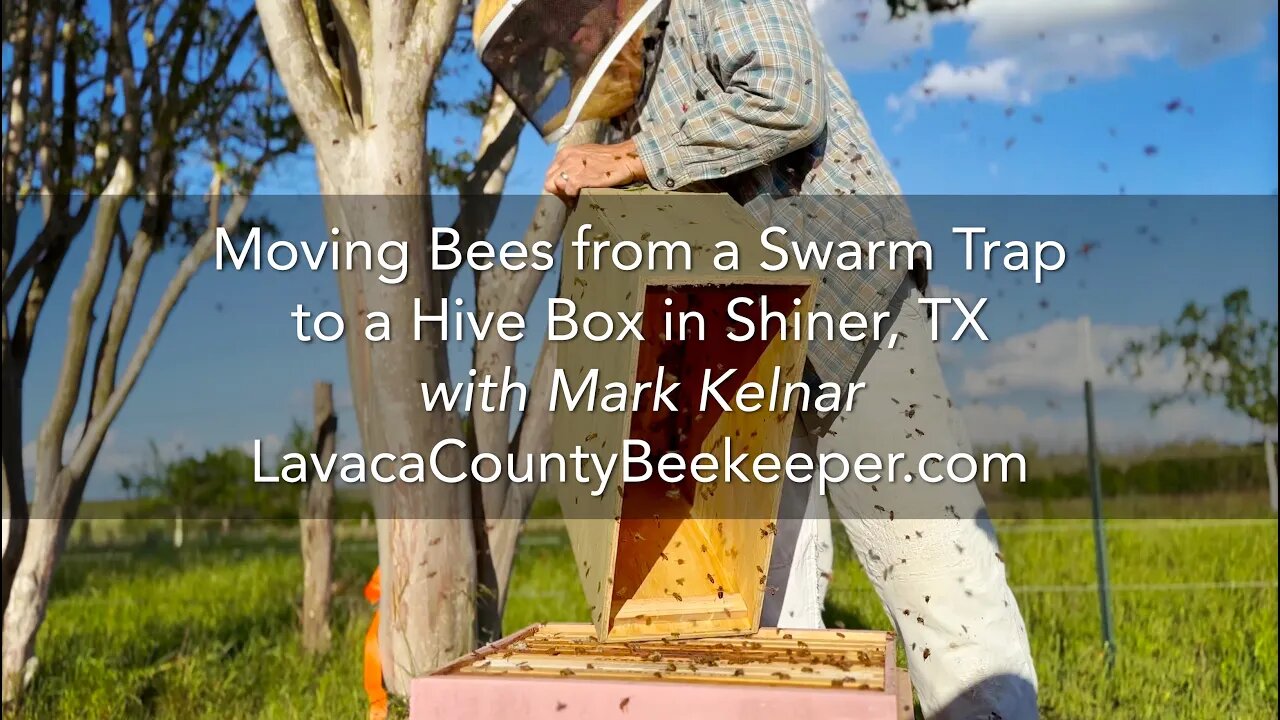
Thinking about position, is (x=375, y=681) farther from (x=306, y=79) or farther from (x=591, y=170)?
(x=591, y=170)

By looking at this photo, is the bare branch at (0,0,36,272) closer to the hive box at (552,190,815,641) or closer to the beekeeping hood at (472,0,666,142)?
the beekeeping hood at (472,0,666,142)

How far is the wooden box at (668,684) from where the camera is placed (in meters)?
1.44

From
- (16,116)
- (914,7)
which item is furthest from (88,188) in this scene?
(914,7)

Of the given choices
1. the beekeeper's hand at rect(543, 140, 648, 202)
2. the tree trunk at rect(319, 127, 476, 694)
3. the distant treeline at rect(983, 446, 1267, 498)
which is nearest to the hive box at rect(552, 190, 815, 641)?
the beekeeper's hand at rect(543, 140, 648, 202)

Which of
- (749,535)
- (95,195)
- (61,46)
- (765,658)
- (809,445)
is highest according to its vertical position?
(61,46)

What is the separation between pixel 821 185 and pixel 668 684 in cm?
102

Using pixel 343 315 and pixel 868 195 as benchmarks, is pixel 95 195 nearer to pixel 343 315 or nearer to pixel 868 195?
pixel 343 315

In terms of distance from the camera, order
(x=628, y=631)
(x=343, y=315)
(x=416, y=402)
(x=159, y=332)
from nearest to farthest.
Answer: (x=628, y=631)
(x=416, y=402)
(x=343, y=315)
(x=159, y=332)

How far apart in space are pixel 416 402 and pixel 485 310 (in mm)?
584

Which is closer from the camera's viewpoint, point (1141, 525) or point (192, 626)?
point (192, 626)

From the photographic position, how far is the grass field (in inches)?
152

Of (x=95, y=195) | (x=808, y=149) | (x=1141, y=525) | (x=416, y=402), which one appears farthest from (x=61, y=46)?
(x=1141, y=525)

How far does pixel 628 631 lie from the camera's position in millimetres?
1806

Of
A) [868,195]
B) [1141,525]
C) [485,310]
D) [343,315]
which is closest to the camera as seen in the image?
[868,195]
